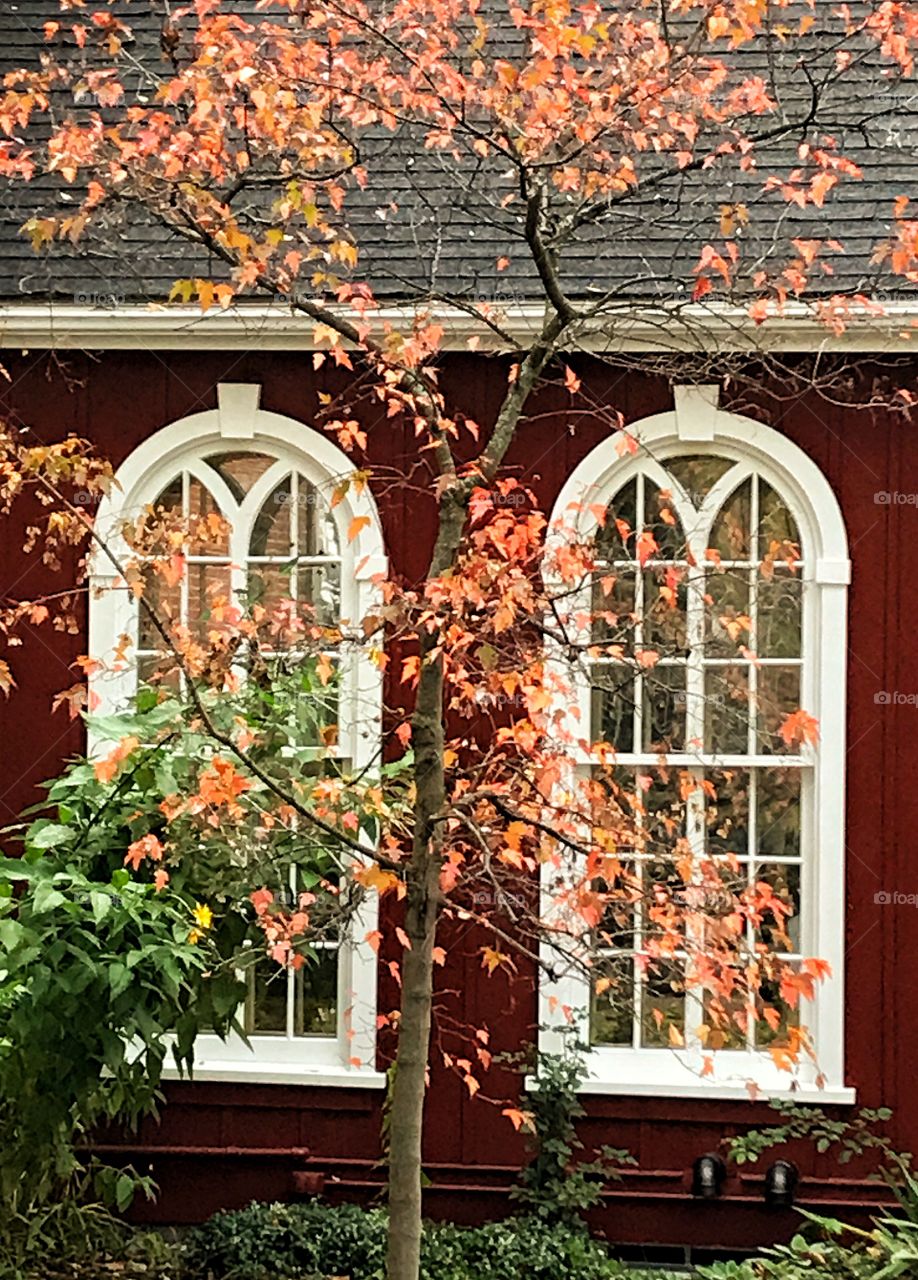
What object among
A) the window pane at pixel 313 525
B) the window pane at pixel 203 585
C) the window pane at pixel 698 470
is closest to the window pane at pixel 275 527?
the window pane at pixel 313 525

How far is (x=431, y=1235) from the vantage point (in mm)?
7516

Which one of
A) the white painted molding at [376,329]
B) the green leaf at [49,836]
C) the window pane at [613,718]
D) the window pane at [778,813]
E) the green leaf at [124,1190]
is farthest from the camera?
the window pane at [613,718]

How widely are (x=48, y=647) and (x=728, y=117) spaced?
4115 millimetres

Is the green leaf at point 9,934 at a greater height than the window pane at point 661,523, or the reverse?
the window pane at point 661,523

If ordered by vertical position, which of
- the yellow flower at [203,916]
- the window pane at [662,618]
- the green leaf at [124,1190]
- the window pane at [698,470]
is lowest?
the green leaf at [124,1190]

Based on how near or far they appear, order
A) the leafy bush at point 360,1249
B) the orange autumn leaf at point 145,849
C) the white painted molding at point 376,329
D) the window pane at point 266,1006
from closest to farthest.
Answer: the orange autumn leaf at point 145,849
the leafy bush at point 360,1249
the white painted molding at point 376,329
the window pane at point 266,1006

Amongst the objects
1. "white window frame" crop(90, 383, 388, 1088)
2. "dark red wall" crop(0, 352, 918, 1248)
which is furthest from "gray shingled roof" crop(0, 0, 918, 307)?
"white window frame" crop(90, 383, 388, 1088)

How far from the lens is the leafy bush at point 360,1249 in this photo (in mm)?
7289

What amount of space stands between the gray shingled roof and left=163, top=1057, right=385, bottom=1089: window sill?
3.64m

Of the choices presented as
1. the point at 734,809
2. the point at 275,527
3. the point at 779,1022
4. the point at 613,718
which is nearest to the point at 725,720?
the point at 734,809

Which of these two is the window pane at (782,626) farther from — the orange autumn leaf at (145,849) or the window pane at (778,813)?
the orange autumn leaf at (145,849)

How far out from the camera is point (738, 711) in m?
7.95

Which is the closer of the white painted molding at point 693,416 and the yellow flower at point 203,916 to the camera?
the yellow flower at point 203,916

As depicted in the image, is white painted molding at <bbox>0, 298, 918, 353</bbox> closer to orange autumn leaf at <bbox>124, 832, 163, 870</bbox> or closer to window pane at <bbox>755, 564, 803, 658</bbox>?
window pane at <bbox>755, 564, 803, 658</bbox>
